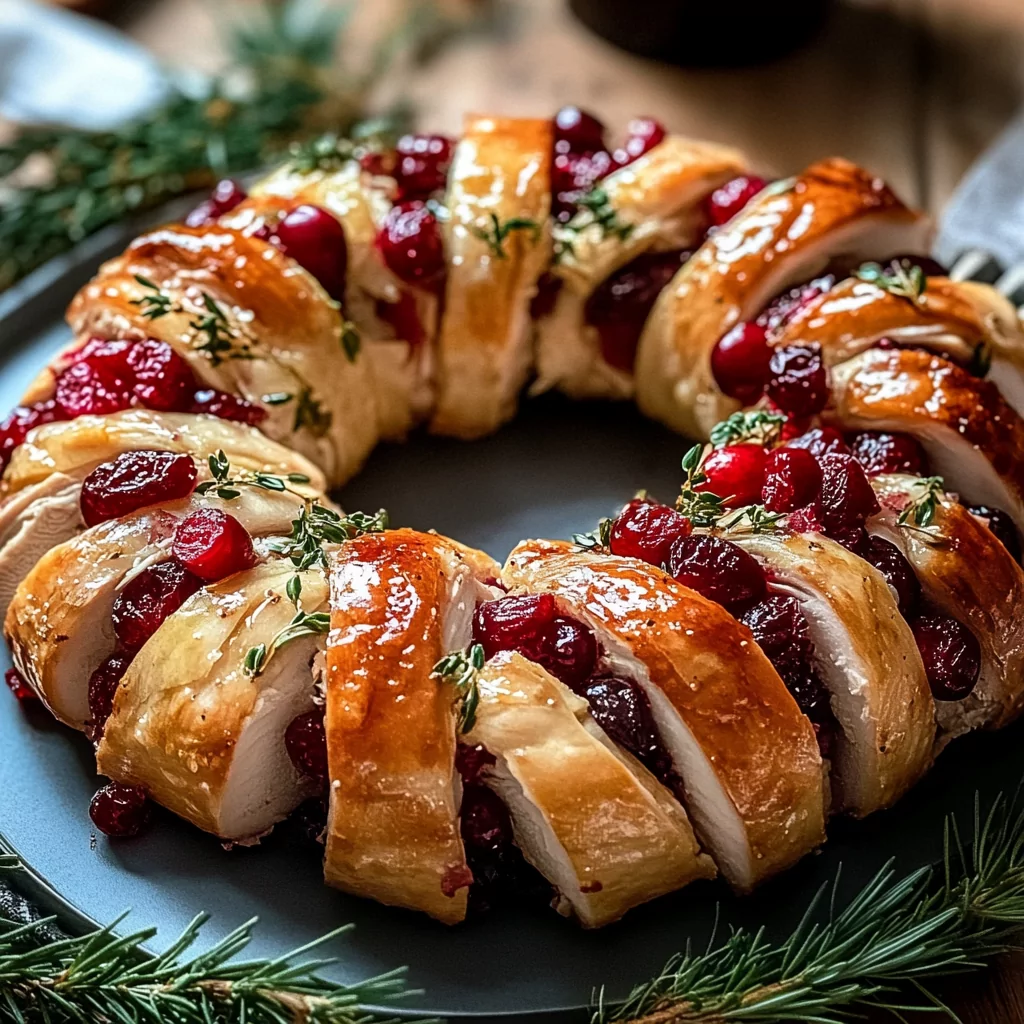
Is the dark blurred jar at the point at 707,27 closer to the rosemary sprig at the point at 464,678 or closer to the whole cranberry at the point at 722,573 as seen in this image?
the whole cranberry at the point at 722,573

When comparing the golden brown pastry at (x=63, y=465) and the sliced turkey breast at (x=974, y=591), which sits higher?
the sliced turkey breast at (x=974, y=591)

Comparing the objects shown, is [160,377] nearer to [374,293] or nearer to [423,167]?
[374,293]

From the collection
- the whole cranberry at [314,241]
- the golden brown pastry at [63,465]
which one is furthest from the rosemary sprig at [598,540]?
the whole cranberry at [314,241]

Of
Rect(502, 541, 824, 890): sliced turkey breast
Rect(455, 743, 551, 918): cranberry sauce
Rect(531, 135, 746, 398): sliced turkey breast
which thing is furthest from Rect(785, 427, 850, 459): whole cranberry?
Rect(455, 743, 551, 918): cranberry sauce

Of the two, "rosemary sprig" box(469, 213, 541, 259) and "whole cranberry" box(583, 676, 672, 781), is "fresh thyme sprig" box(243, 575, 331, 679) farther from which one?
"rosemary sprig" box(469, 213, 541, 259)

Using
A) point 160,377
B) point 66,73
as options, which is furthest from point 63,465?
point 66,73

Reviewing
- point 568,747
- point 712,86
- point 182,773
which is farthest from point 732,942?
point 712,86
